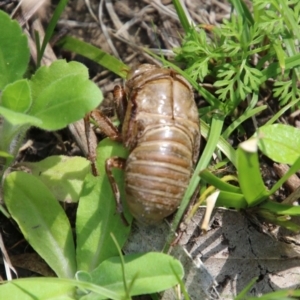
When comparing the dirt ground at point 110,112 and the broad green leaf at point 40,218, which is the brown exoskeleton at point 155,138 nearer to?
the dirt ground at point 110,112

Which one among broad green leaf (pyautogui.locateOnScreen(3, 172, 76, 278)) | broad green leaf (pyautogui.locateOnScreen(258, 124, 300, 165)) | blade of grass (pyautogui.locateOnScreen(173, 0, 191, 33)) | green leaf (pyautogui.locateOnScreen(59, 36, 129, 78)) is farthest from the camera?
green leaf (pyautogui.locateOnScreen(59, 36, 129, 78))

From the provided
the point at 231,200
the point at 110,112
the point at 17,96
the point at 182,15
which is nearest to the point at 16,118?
the point at 17,96

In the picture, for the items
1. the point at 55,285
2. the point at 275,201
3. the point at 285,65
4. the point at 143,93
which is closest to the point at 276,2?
the point at 285,65

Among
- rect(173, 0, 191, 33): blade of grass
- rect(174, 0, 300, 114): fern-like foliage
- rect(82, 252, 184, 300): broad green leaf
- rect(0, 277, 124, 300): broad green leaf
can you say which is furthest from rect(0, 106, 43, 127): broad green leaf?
rect(173, 0, 191, 33): blade of grass

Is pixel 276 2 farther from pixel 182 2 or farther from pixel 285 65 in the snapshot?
pixel 182 2

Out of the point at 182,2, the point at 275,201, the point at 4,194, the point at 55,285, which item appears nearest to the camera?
the point at 55,285

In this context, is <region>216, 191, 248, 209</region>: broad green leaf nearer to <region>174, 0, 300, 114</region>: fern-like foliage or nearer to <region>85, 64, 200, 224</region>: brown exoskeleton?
<region>85, 64, 200, 224</region>: brown exoskeleton

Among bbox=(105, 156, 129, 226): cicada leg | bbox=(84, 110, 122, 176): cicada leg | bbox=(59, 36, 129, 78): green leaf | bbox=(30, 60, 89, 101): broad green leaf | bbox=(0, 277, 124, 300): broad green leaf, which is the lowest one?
bbox=(0, 277, 124, 300): broad green leaf
